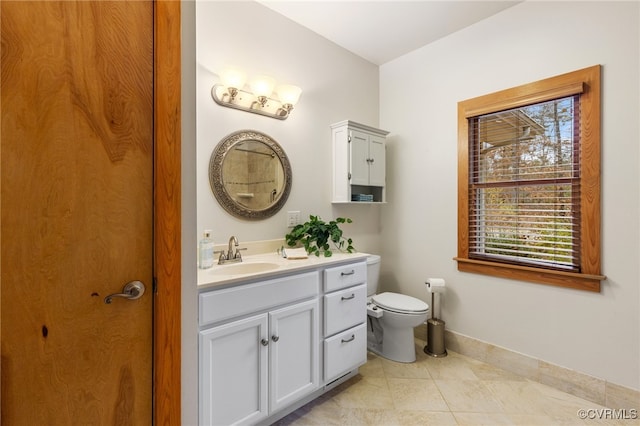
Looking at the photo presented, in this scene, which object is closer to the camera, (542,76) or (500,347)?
(542,76)

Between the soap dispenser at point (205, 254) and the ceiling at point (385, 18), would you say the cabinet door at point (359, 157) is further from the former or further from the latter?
the soap dispenser at point (205, 254)

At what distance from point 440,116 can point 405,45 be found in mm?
738

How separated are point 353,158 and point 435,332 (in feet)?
5.25

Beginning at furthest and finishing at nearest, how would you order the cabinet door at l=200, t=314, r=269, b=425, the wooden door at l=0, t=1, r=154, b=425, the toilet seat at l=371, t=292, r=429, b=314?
1. the toilet seat at l=371, t=292, r=429, b=314
2. the cabinet door at l=200, t=314, r=269, b=425
3. the wooden door at l=0, t=1, r=154, b=425

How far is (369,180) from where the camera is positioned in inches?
103

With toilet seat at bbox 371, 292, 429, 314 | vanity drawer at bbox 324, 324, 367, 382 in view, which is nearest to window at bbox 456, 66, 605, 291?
toilet seat at bbox 371, 292, 429, 314

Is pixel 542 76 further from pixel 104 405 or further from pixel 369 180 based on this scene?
pixel 104 405

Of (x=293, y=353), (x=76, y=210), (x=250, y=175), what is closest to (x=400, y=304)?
(x=293, y=353)

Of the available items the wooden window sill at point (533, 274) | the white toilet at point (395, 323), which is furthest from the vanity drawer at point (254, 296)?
the wooden window sill at point (533, 274)

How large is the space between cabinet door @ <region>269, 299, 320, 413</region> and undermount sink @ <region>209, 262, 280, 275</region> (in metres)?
0.30

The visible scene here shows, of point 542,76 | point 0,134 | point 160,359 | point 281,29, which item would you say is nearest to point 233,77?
point 281,29

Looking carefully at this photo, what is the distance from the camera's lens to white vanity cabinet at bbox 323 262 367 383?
1811mm

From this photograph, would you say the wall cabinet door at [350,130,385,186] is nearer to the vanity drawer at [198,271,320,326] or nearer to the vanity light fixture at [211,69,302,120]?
the vanity light fixture at [211,69,302,120]

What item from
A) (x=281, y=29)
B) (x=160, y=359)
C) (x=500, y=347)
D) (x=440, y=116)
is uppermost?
(x=281, y=29)
